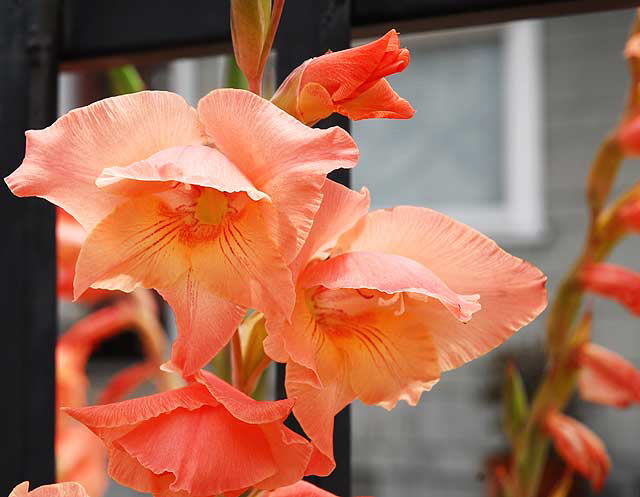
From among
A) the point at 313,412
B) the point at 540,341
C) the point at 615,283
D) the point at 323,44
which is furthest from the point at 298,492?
the point at 540,341

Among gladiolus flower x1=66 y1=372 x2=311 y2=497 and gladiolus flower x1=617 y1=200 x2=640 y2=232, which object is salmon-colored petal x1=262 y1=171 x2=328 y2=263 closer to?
gladiolus flower x1=66 y1=372 x2=311 y2=497

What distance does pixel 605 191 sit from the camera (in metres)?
0.96

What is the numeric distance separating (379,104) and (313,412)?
5.6 inches

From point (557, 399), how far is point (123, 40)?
1.94 feet

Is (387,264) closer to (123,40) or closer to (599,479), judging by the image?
(123,40)

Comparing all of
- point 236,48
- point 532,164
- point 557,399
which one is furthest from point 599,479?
point 532,164

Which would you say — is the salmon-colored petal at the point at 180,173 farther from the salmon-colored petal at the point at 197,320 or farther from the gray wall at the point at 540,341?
the gray wall at the point at 540,341

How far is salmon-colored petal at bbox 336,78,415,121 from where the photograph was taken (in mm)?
391

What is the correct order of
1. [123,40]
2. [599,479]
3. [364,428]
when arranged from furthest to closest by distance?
[364,428], [599,479], [123,40]

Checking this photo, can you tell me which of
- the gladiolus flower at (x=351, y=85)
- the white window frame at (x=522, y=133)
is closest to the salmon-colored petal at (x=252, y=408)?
the gladiolus flower at (x=351, y=85)

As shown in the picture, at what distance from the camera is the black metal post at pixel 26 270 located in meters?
0.64

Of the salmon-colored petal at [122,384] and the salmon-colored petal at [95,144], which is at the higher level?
the salmon-colored petal at [95,144]

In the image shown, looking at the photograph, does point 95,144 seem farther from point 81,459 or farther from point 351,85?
point 81,459

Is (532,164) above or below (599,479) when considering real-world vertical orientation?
above
